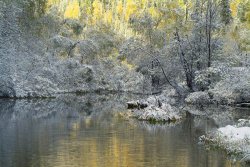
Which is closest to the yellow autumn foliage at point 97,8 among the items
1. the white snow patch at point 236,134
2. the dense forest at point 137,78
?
the dense forest at point 137,78

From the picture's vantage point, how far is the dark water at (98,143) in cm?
1756

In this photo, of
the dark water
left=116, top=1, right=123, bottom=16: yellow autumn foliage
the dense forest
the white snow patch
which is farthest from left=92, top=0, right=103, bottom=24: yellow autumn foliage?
the white snow patch

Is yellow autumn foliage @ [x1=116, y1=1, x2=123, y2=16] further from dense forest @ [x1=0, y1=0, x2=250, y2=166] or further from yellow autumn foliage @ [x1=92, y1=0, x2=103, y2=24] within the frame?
dense forest @ [x1=0, y1=0, x2=250, y2=166]

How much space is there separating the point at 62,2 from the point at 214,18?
3612 inches

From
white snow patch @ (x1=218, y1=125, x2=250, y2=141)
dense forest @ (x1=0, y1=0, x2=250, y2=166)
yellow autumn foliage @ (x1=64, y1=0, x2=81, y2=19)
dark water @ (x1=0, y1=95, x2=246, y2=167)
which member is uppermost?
yellow autumn foliage @ (x1=64, y1=0, x2=81, y2=19)

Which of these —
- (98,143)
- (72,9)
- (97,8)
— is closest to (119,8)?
(97,8)

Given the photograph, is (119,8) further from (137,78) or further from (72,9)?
(137,78)

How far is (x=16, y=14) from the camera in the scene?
173 feet

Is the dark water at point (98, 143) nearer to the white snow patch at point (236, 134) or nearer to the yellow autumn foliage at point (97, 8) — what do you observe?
the white snow patch at point (236, 134)

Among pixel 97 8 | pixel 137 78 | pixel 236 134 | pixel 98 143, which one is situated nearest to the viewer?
pixel 236 134

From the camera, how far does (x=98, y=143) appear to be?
864 inches

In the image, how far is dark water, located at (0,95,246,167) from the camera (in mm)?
17562

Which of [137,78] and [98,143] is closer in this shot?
[98,143]

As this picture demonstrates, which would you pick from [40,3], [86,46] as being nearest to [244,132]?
[40,3]
